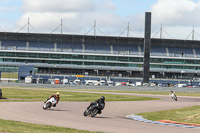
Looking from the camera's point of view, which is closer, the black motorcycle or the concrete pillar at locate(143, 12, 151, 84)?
the black motorcycle

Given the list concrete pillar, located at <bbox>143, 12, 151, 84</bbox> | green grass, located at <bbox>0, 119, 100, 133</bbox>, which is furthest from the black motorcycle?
concrete pillar, located at <bbox>143, 12, 151, 84</bbox>

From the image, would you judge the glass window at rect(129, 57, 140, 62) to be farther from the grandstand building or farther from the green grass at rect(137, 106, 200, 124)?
the green grass at rect(137, 106, 200, 124)

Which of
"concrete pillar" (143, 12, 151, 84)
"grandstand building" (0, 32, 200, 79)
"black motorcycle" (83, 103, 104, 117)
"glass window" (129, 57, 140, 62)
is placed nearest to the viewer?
"black motorcycle" (83, 103, 104, 117)

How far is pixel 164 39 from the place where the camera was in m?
139

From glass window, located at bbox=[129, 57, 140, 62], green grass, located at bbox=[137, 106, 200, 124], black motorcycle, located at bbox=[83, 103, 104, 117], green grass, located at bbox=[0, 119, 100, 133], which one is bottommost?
green grass, located at bbox=[137, 106, 200, 124]

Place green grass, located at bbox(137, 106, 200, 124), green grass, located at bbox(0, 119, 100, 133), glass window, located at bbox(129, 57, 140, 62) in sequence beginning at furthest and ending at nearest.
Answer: glass window, located at bbox(129, 57, 140, 62), green grass, located at bbox(137, 106, 200, 124), green grass, located at bbox(0, 119, 100, 133)

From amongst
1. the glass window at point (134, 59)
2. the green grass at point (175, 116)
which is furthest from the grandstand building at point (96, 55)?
the green grass at point (175, 116)

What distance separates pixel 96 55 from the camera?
136 metres

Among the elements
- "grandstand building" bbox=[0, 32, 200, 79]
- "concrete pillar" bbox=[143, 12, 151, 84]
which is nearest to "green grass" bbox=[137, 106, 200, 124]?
"concrete pillar" bbox=[143, 12, 151, 84]

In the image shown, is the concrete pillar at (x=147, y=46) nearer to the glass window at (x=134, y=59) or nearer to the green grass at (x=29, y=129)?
the glass window at (x=134, y=59)

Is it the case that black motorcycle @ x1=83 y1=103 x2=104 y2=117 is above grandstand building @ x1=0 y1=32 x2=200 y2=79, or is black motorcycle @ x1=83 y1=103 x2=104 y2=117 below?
below

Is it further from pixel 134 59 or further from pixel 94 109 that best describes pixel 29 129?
pixel 134 59

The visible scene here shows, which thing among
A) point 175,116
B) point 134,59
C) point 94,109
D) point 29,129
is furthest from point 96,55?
point 29,129

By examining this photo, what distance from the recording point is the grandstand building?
135m
